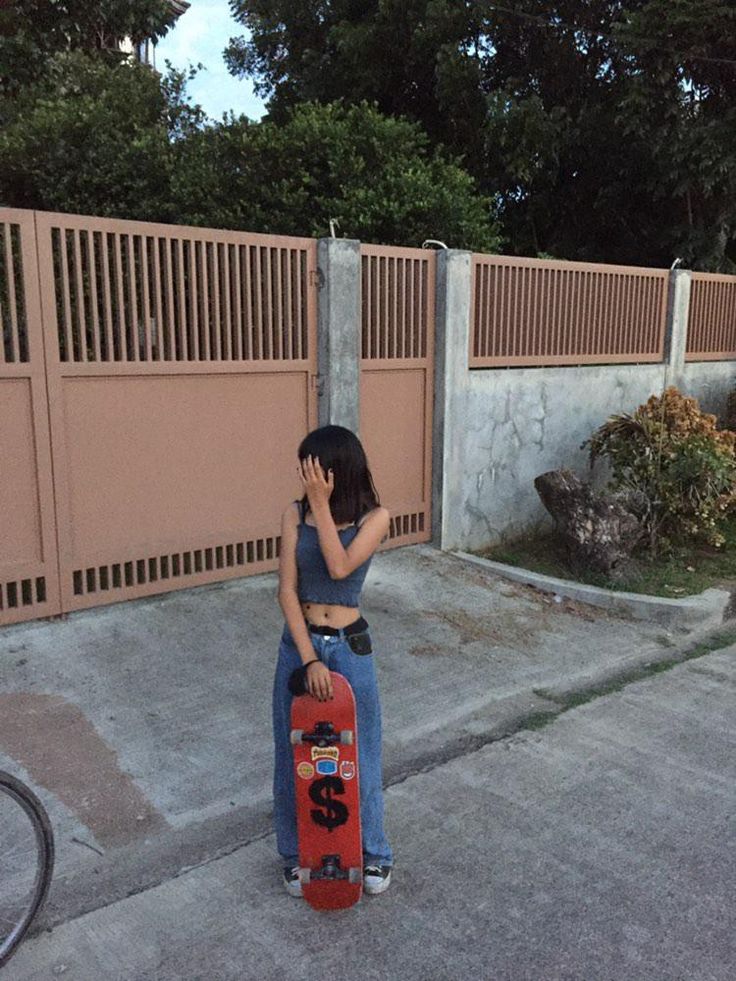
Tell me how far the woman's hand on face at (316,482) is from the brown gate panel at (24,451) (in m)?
2.65

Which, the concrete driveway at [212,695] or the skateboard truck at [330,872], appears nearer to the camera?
the skateboard truck at [330,872]

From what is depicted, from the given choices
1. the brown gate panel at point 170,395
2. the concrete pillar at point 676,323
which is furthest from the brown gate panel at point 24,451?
the concrete pillar at point 676,323

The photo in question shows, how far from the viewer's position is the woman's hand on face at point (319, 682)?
2.59 m

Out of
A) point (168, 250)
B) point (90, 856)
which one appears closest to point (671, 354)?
point (168, 250)

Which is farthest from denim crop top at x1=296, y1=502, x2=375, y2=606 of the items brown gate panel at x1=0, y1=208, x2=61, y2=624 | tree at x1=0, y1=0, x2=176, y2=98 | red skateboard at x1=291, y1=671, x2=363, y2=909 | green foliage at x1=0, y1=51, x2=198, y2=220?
tree at x1=0, y1=0, x2=176, y2=98

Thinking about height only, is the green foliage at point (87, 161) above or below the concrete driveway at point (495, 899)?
above

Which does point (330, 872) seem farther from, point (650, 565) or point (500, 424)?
point (500, 424)

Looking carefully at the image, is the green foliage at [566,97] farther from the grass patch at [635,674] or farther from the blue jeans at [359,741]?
the blue jeans at [359,741]

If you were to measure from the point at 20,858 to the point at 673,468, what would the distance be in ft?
17.8

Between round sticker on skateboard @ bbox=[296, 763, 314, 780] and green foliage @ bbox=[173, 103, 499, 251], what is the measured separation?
20.7 ft

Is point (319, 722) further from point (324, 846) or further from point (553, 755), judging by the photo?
point (553, 755)

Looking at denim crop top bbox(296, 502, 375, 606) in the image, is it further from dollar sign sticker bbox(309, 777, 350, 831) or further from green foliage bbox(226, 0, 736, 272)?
green foliage bbox(226, 0, 736, 272)

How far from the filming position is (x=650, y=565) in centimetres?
662

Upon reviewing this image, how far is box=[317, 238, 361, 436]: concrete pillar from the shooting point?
19.2ft
